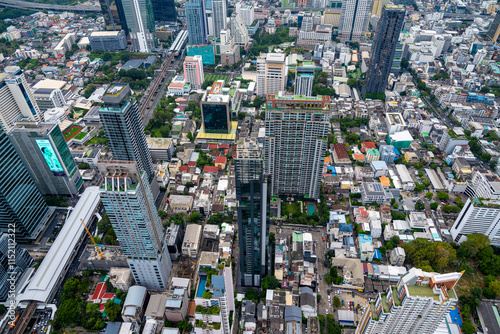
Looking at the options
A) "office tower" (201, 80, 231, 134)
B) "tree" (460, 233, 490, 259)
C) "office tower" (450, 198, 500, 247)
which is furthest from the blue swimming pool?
"office tower" (201, 80, 231, 134)

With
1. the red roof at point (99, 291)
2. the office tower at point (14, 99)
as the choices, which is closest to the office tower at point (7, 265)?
the red roof at point (99, 291)

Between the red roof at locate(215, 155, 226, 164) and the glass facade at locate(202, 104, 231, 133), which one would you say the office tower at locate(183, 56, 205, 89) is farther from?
the red roof at locate(215, 155, 226, 164)

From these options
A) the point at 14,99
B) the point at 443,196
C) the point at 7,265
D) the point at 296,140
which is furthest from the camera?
the point at 443,196

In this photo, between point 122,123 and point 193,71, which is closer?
point 122,123

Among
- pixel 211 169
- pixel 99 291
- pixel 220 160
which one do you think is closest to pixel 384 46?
pixel 220 160

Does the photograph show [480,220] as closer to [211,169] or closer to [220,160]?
[220,160]
